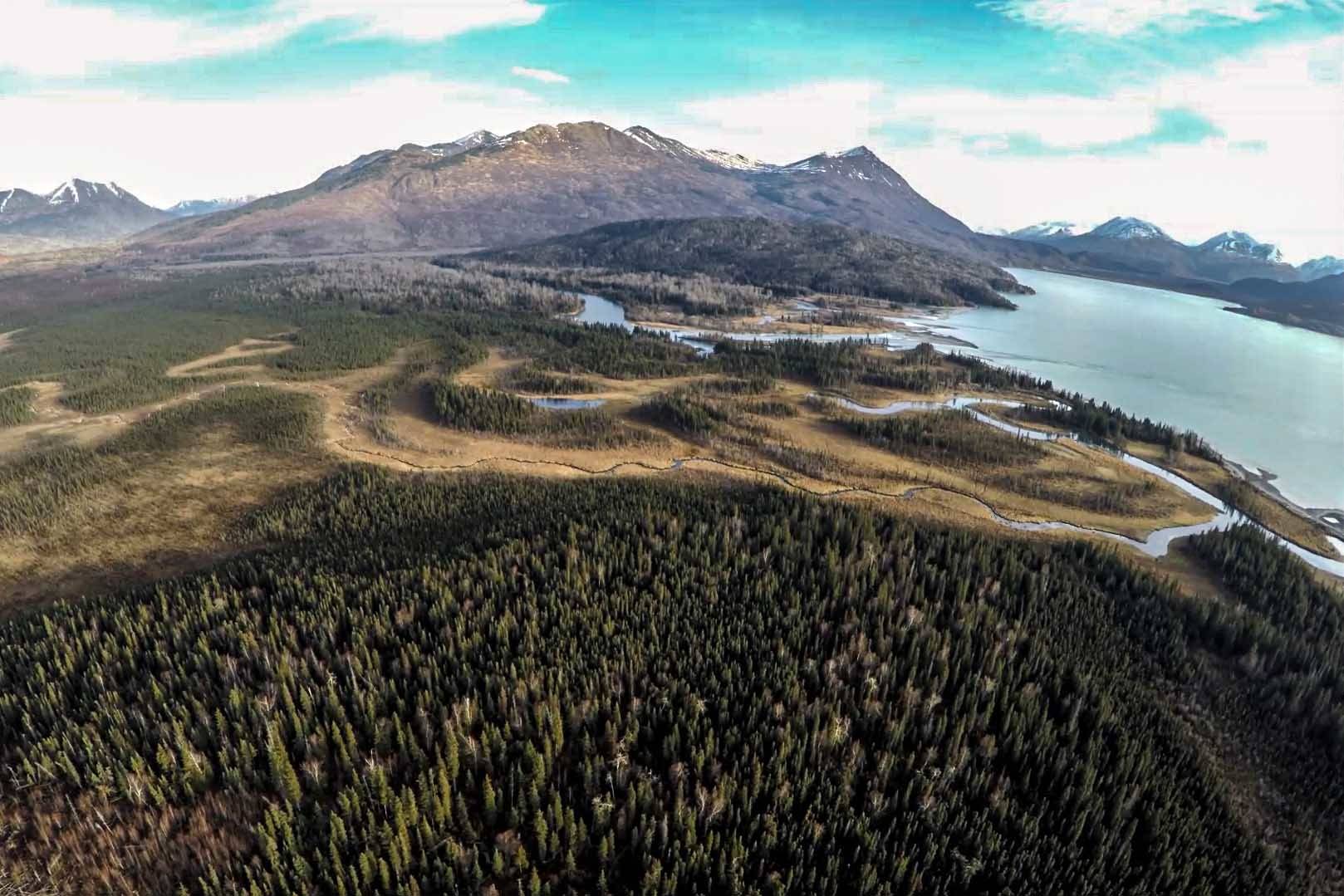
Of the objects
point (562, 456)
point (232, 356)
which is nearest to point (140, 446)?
point (562, 456)

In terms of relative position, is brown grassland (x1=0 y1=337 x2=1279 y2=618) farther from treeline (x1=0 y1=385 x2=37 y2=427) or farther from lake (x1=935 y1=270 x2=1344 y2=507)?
lake (x1=935 y1=270 x2=1344 y2=507)

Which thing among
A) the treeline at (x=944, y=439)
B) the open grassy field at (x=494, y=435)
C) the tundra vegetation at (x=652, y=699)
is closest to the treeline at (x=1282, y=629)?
the tundra vegetation at (x=652, y=699)

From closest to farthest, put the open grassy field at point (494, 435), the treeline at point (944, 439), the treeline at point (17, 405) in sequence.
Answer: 1. the open grassy field at point (494, 435)
2. the treeline at point (944, 439)
3. the treeline at point (17, 405)

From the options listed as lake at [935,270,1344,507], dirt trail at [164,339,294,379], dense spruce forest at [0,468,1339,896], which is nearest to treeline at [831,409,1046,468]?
dense spruce forest at [0,468,1339,896]

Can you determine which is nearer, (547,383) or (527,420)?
(527,420)

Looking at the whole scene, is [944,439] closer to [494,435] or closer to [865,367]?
[865,367]

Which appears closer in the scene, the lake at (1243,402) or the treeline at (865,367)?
the lake at (1243,402)

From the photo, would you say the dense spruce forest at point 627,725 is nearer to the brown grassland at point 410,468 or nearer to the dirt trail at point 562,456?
the brown grassland at point 410,468
